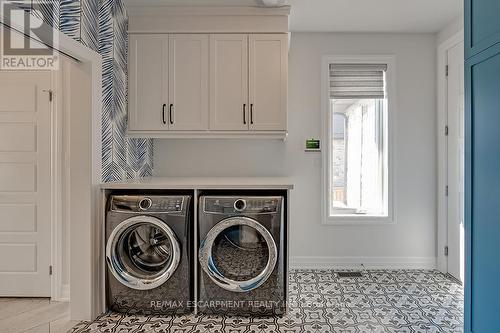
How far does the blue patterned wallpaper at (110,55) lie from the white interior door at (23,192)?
0.60m

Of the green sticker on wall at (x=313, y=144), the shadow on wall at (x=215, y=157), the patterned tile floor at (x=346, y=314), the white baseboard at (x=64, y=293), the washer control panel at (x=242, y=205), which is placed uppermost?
the green sticker on wall at (x=313, y=144)

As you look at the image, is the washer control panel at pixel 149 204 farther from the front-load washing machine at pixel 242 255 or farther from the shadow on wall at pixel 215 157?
the shadow on wall at pixel 215 157

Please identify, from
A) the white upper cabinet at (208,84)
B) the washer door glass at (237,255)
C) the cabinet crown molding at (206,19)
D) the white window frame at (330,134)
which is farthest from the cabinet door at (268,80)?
the washer door glass at (237,255)

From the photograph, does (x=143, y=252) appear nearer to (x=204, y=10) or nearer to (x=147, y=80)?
(x=147, y=80)

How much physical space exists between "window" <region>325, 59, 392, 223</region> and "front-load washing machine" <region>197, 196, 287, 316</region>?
1.39 meters

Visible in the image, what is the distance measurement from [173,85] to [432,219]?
3.05 m

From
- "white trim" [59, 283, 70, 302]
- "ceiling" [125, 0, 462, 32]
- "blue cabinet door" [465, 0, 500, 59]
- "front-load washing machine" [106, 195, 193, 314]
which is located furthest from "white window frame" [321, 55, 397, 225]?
"white trim" [59, 283, 70, 302]

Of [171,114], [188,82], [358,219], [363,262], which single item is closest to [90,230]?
[171,114]

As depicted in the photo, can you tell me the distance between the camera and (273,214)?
235cm

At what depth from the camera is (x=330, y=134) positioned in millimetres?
3564

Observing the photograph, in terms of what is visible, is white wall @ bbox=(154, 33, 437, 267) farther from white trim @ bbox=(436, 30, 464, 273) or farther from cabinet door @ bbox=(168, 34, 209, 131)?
cabinet door @ bbox=(168, 34, 209, 131)

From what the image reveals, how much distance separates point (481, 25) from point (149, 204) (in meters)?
2.36

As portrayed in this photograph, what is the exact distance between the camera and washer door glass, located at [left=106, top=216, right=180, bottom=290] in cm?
238

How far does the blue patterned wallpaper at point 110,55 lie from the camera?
7.14 feet
